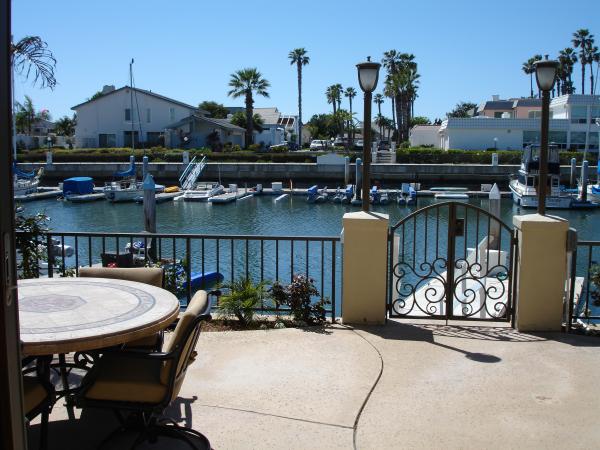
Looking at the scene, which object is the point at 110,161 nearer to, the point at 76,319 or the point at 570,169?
the point at 570,169

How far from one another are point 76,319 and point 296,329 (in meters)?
2.74

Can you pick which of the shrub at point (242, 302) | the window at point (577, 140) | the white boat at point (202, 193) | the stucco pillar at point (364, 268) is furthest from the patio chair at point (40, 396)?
the window at point (577, 140)

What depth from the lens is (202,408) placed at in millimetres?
4059

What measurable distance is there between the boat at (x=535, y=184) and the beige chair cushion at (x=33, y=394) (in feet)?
116

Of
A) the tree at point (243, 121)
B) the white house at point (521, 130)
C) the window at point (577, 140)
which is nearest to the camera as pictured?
the white house at point (521, 130)

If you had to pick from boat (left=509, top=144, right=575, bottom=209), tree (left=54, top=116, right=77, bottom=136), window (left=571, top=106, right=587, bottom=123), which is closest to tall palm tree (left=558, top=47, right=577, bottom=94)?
window (left=571, top=106, right=587, bottom=123)

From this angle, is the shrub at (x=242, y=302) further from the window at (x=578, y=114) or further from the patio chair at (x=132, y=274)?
the window at (x=578, y=114)

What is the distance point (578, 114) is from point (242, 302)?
5844 centimetres

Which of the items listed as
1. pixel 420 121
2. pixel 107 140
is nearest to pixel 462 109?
pixel 420 121

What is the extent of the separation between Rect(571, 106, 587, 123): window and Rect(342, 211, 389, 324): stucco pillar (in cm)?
5697

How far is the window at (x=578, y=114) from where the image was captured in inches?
2226

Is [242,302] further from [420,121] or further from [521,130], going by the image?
[420,121]

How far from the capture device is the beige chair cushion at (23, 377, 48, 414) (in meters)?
3.02

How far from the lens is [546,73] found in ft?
19.8
